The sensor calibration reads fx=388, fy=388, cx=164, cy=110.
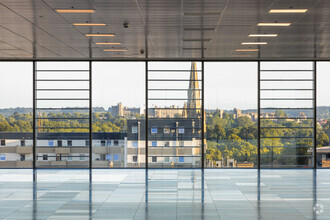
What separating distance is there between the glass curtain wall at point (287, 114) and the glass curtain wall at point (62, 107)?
7.79 meters

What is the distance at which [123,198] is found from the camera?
35.8 feet

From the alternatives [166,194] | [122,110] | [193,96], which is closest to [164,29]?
[166,194]

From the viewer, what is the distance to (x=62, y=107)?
17.0 metres

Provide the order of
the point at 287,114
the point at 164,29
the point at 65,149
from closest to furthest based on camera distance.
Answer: the point at 164,29 < the point at 287,114 < the point at 65,149

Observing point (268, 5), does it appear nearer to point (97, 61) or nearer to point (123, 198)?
point (123, 198)

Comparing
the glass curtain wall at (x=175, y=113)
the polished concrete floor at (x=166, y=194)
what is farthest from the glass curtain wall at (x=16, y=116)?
the glass curtain wall at (x=175, y=113)

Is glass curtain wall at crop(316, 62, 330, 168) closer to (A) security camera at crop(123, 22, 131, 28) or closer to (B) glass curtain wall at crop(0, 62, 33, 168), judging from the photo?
(A) security camera at crop(123, 22, 131, 28)

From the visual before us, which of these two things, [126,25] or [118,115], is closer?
[126,25]

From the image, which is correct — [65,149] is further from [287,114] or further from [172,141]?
[287,114]

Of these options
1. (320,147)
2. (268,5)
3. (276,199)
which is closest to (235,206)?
(276,199)

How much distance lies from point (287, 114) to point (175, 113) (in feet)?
16.0

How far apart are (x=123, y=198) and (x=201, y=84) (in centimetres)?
→ 756

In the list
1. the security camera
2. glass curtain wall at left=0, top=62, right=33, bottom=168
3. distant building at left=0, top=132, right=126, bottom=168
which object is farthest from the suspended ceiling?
distant building at left=0, top=132, right=126, bottom=168

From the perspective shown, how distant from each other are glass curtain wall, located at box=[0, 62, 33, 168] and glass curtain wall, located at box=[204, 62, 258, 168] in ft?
25.6
